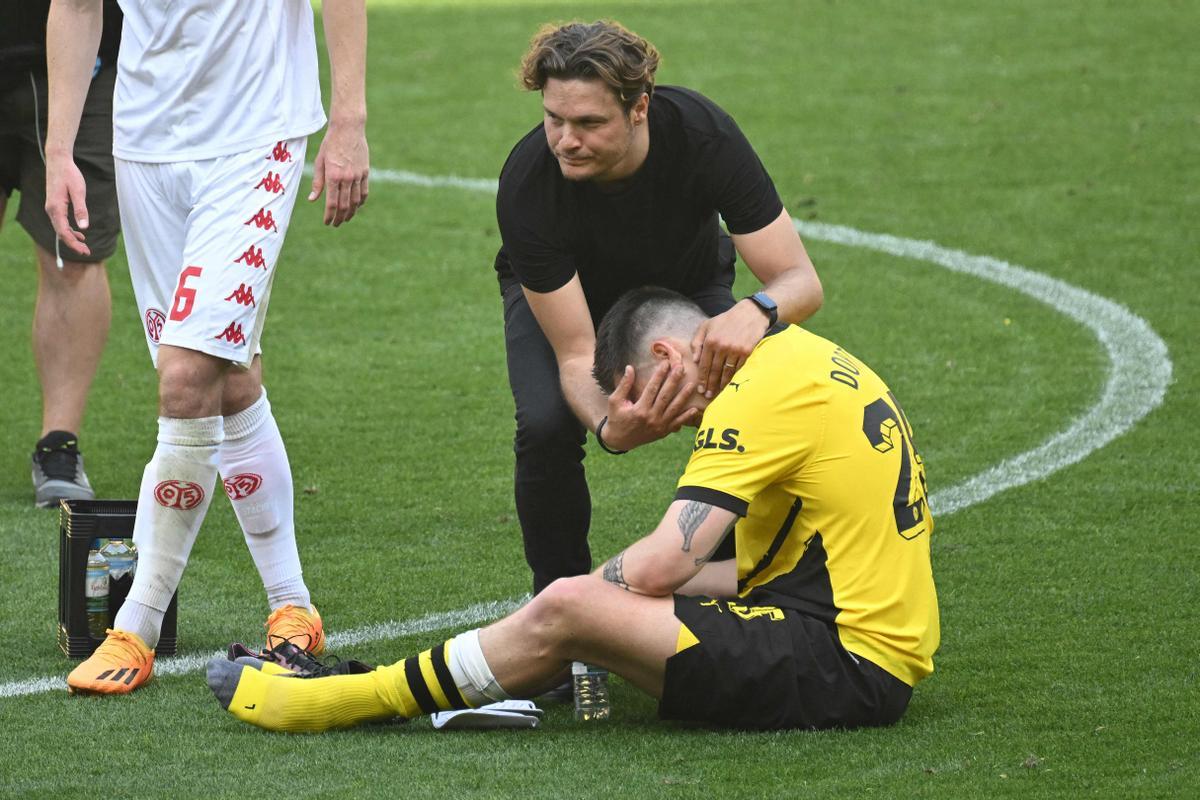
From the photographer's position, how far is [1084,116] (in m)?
11.7

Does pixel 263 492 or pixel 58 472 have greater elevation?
pixel 263 492

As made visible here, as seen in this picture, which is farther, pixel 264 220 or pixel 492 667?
pixel 264 220

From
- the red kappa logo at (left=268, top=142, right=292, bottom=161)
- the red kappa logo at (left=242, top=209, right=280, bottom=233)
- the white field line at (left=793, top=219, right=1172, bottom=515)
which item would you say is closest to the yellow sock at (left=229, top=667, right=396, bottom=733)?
the red kappa logo at (left=242, top=209, right=280, bottom=233)

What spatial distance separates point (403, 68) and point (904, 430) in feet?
32.6

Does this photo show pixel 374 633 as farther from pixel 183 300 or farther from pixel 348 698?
pixel 183 300

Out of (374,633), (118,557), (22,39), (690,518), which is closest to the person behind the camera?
(690,518)

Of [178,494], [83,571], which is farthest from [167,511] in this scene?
[83,571]

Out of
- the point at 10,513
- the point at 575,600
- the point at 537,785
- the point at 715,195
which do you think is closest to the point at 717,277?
the point at 715,195

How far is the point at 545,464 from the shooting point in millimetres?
4746

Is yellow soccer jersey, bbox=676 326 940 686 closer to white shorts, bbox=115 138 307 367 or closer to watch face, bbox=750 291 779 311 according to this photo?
watch face, bbox=750 291 779 311

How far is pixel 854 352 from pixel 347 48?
358 centimetres

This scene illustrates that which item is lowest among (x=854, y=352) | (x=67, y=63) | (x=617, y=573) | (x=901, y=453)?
(x=854, y=352)

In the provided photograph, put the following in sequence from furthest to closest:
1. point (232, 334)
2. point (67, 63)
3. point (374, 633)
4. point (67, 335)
→ point (67, 335) → point (374, 633) → point (67, 63) → point (232, 334)

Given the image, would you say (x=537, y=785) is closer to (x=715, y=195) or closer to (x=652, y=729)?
(x=652, y=729)
